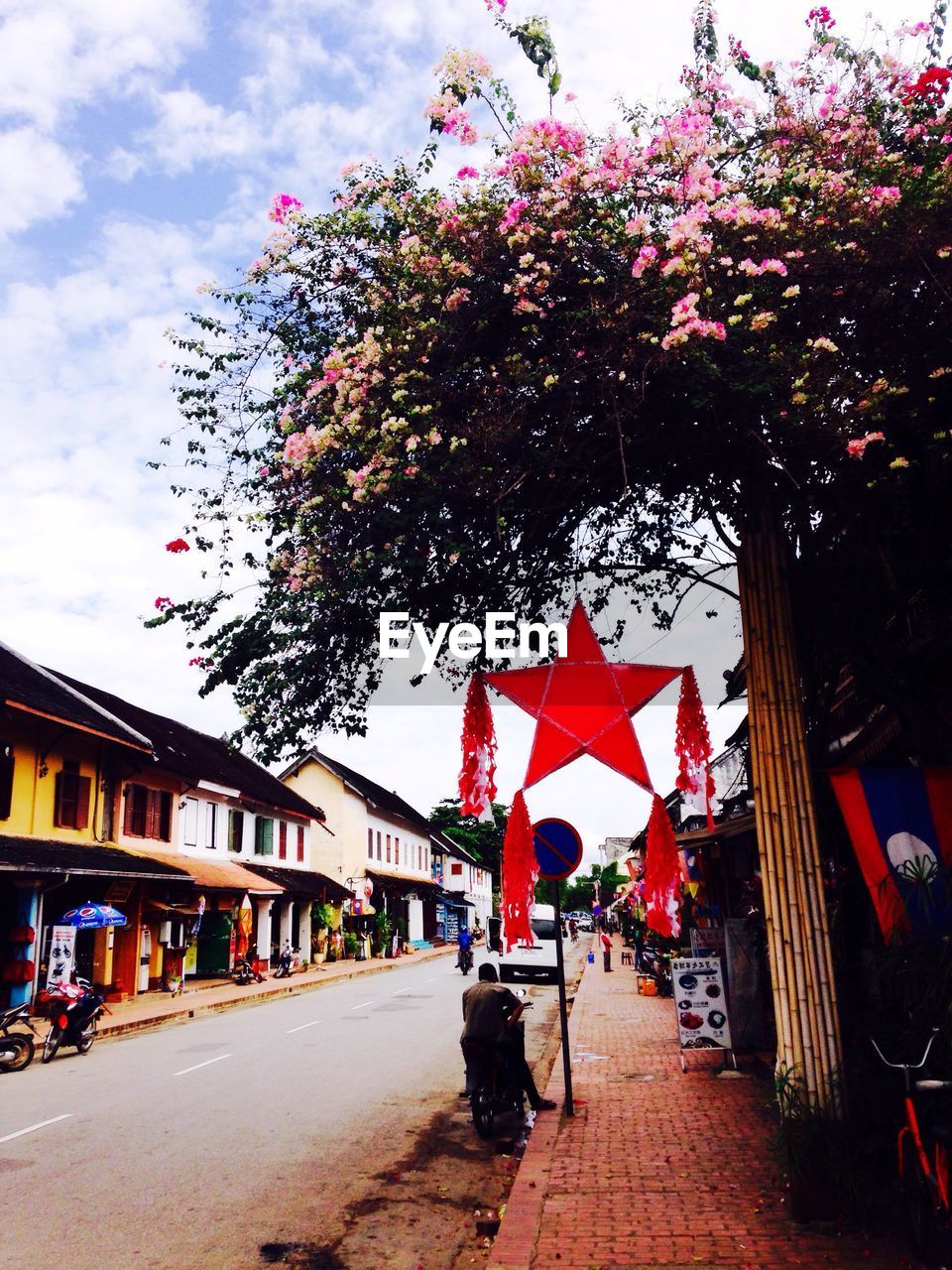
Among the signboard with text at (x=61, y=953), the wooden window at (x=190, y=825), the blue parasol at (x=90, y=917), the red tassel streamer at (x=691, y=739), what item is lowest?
the signboard with text at (x=61, y=953)

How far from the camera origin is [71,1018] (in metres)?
15.2

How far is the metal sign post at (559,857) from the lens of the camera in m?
9.73

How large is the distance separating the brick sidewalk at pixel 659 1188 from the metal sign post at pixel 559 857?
1.83ft

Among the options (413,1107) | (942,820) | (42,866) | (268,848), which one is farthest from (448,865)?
(942,820)

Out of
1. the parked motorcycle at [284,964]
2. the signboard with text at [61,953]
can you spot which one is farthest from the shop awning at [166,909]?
the parked motorcycle at [284,964]

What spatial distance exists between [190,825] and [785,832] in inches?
986

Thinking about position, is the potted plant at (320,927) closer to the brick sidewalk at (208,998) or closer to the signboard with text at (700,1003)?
the brick sidewalk at (208,998)

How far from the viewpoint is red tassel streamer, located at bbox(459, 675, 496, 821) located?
7.29 m

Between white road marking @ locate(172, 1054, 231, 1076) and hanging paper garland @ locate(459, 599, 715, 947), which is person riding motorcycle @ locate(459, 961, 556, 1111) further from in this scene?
white road marking @ locate(172, 1054, 231, 1076)

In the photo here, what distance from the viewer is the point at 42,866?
1842 cm

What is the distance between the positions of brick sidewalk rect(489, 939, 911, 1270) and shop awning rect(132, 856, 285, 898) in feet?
54.9

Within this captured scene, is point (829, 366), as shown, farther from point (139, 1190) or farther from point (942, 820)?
point (139, 1190)

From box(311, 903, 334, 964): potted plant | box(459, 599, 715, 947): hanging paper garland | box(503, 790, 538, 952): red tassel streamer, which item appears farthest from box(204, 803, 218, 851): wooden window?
box(503, 790, 538, 952): red tassel streamer

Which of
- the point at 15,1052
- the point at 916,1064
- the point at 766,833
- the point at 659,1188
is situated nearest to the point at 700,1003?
the point at 659,1188
